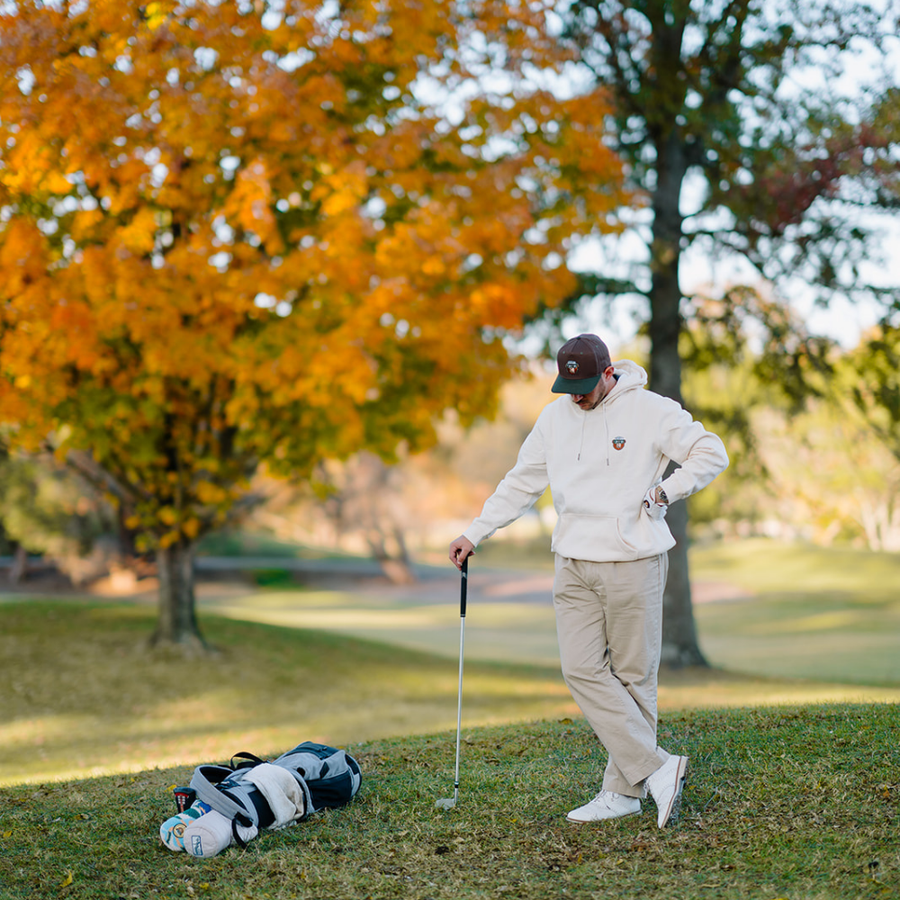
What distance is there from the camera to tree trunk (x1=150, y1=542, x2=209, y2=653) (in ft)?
42.2

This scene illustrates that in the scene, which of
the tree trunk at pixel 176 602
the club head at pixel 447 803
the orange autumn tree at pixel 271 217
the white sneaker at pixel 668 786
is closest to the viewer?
the white sneaker at pixel 668 786

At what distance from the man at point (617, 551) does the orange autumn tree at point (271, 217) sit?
5.63 metres

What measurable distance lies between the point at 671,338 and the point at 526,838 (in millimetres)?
10034

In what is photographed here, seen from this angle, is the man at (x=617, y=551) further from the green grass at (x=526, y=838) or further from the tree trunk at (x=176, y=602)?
the tree trunk at (x=176, y=602)

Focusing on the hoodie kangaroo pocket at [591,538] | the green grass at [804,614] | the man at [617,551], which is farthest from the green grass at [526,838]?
the green grass at [804,614]

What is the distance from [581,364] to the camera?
408cm

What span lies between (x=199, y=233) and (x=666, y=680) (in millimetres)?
8049

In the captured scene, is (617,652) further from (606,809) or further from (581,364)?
(581,364)

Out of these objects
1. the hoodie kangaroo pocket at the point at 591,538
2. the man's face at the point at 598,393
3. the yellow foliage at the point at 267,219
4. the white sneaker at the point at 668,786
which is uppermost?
the yellow foliage at the point at 267,219

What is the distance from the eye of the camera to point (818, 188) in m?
11.2

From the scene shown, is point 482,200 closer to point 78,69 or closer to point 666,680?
point 78,69

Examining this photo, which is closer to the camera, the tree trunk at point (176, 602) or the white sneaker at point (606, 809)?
the white sneaker at point (606, 809)

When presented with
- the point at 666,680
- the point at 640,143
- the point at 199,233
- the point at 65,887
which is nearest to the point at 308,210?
the point at 199,233

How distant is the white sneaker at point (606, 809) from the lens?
4215 mm
